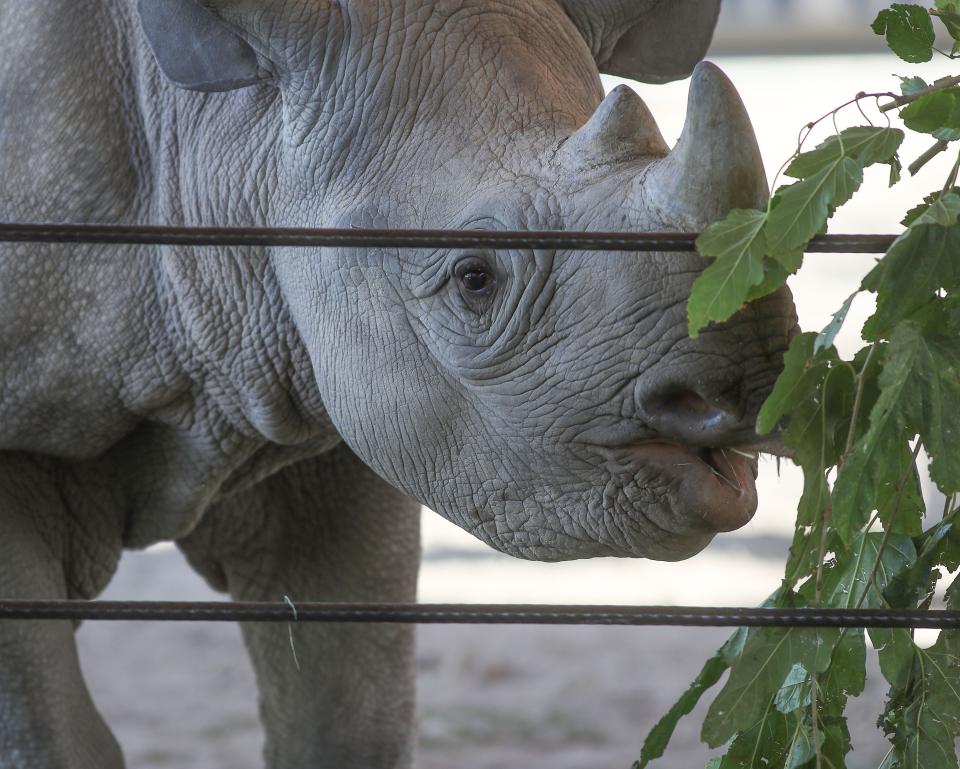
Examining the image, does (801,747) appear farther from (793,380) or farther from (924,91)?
(924,91)

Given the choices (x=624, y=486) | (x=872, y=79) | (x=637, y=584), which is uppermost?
(x=872, y=79)

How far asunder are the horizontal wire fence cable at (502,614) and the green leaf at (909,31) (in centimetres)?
53

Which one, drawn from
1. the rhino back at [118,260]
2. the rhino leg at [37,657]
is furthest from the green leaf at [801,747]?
the rhino leg at [37,657]

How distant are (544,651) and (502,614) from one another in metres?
3.37

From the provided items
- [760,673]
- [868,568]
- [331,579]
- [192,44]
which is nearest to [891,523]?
[868,568]

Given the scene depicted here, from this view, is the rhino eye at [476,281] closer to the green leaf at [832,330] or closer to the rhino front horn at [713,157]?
the rhino front horn at [713,157]

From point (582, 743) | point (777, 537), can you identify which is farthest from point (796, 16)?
point (582, 743)

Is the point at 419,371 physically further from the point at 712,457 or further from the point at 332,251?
the point at 712,457

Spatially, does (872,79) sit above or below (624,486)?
Answer: above

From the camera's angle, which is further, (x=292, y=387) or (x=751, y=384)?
(x=292, y=387)

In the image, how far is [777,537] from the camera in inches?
217

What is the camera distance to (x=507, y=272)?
5.99ft

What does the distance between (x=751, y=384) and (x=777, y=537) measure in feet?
13.2

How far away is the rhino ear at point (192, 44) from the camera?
2.05 m
